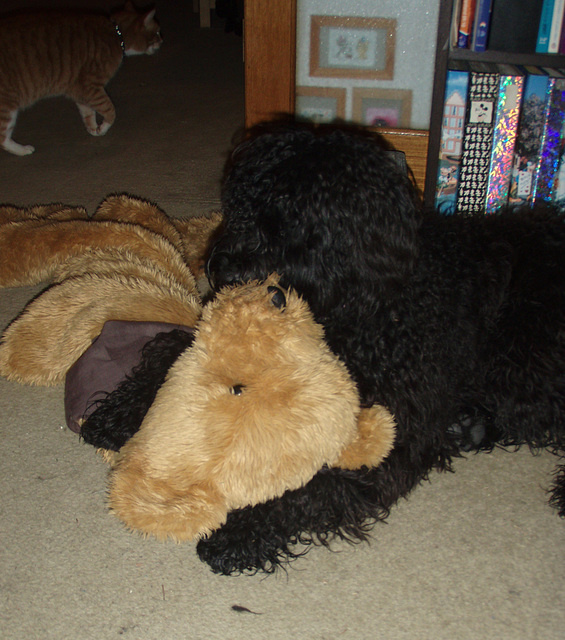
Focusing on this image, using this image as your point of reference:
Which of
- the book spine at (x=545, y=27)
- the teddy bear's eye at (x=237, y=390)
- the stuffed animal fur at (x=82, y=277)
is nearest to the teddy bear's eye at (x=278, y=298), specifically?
the teddy bear's eye at (x=237, y=390)

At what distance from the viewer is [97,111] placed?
3484 mm

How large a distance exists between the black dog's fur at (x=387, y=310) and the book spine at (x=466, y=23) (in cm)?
89

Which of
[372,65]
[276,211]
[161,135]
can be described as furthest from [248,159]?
[161,135]

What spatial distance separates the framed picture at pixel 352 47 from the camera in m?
2.20

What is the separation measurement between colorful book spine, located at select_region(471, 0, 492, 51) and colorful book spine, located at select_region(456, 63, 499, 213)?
0.07 meters

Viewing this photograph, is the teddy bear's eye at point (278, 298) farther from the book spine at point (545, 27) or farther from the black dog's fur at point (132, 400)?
the book spine at point (545, 27)

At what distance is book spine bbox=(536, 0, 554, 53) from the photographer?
2.02 m

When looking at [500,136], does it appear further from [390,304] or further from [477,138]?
[390,304]

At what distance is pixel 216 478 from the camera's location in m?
1.08

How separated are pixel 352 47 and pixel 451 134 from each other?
0.47 metres

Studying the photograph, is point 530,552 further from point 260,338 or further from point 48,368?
point 48,368

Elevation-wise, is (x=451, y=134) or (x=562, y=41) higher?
(x=562, y=41)

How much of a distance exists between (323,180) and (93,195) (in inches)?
70.0

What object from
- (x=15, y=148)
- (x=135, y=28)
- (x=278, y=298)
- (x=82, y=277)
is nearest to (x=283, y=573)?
(x=278, y=298)
